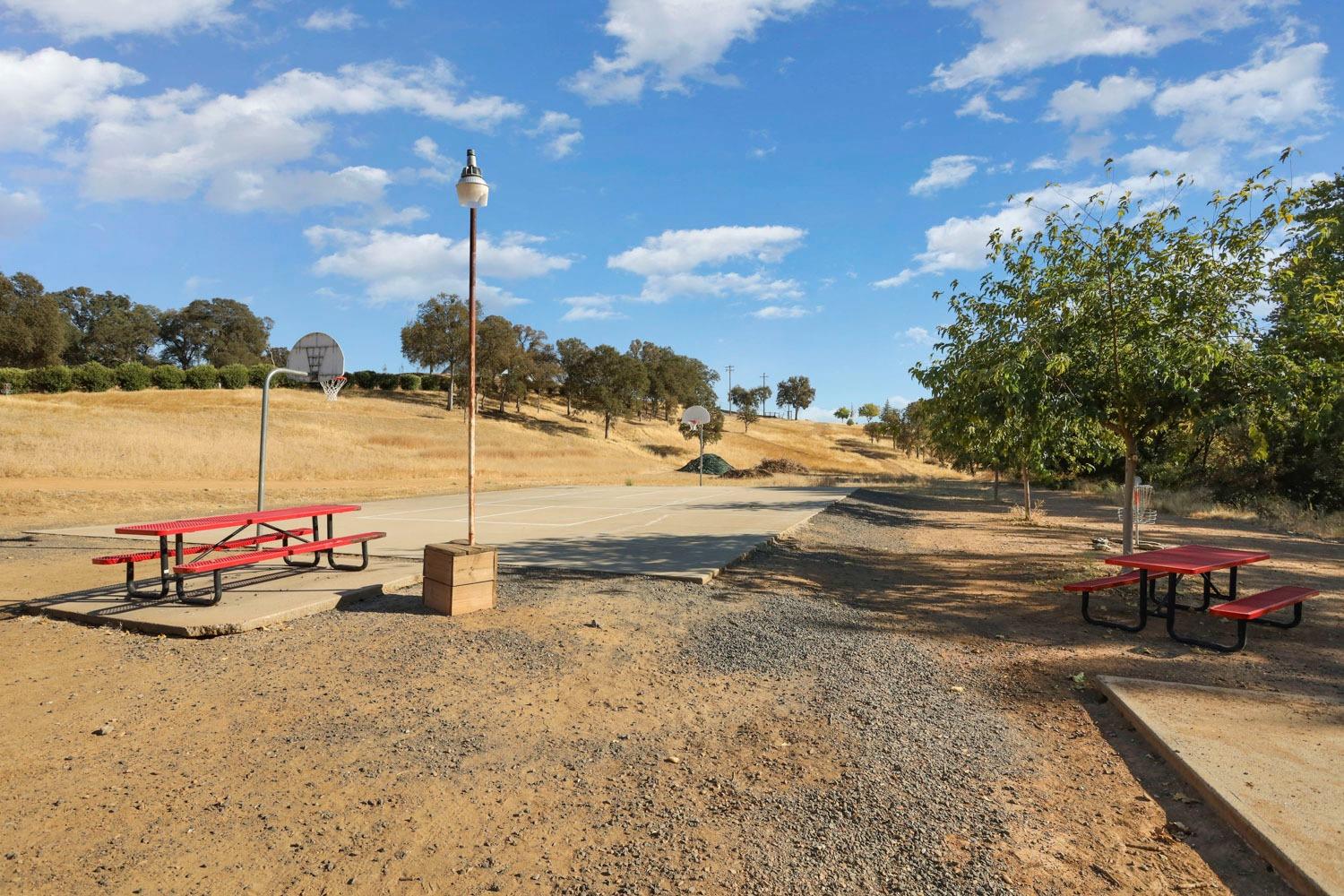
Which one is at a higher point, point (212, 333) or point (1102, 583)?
point (212, 333)

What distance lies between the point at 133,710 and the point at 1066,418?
8.87 metres

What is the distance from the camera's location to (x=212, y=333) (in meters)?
83.0

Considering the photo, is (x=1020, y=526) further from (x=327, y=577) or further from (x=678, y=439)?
(x=678, y=439)

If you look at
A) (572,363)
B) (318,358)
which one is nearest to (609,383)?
(572,363)

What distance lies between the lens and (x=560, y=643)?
5559 millimetres

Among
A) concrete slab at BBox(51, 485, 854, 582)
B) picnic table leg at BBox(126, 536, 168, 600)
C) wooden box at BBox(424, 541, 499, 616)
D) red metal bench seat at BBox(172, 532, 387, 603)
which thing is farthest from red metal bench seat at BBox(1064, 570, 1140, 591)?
picnic table leg at BBox(126, 536, 168, 600)

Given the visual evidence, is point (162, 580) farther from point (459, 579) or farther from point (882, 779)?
point (882, 779)

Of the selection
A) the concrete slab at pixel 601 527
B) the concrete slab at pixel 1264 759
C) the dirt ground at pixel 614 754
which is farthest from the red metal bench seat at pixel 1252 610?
the concrete slab at pixel 601 527

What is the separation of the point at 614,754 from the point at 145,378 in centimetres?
6631

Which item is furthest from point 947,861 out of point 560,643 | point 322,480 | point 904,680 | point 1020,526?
point 322,480

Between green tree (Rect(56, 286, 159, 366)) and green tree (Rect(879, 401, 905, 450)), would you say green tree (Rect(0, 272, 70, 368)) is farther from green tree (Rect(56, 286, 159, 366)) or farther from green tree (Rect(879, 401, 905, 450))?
green tree (Rect(879, 401, 905, 450))

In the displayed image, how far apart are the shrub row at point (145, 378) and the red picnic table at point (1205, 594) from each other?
51639mm

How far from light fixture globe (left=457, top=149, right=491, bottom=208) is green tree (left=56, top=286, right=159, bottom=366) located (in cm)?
8163

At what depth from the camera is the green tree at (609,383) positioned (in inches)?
2467
